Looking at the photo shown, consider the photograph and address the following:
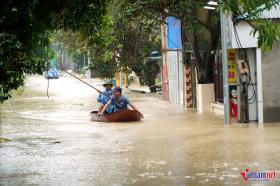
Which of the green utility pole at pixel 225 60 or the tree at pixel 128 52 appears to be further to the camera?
the tree at pixel 128 52

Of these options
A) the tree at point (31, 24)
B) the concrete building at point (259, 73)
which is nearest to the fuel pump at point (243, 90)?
the concrete building at point (259, 73)

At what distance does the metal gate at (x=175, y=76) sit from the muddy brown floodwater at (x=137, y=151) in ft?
16.5

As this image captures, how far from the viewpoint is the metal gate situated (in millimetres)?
26203

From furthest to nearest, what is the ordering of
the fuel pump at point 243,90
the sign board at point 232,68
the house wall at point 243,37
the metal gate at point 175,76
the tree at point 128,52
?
the tree at point 128,52 → the metal gate at point 175,76 → the sign board at point 232,68 → the fuel pump at point 243,90 → the house wall at point 243,37

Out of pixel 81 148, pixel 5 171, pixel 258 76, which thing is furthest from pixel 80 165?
pixel 258 76

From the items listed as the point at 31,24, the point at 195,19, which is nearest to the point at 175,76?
the point at 195,19

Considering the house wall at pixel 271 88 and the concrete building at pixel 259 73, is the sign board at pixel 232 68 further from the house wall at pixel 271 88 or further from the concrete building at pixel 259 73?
the house wall at pixel 271 88

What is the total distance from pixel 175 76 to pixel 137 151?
14.9 metres

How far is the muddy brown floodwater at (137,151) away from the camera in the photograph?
9.81m

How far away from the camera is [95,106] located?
28.6 metres

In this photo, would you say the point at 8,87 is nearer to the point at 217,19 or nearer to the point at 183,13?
the point at 183,13

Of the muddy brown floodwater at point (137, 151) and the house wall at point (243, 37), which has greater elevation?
the house wall at point (243, 37)

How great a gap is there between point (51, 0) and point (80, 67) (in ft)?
273

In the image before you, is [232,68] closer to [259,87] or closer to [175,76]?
[259,87]
